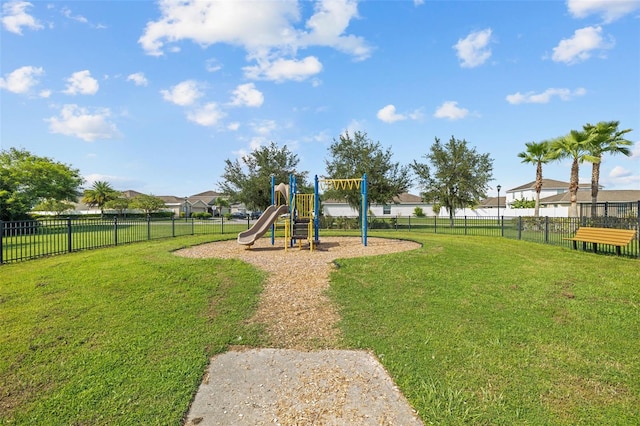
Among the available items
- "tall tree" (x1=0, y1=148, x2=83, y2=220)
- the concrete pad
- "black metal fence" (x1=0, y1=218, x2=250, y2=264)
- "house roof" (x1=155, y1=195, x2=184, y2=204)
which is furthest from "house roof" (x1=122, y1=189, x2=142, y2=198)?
the concrete pad

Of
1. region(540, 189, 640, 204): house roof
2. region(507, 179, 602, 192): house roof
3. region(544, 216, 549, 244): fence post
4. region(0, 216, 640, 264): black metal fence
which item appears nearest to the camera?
region(0, 216, 640, 264): black metal fence

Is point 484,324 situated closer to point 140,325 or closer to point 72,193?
point 140,325

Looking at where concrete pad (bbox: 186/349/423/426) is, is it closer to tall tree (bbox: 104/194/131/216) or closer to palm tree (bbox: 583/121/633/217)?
palm tree (bbox: 583/121/633/217)

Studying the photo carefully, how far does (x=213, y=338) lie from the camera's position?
4594mm

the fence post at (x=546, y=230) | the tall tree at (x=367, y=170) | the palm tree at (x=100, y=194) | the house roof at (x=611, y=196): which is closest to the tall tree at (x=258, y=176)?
the tall tree at (x=367, y=170)

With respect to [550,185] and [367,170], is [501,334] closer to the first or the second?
[367,170]

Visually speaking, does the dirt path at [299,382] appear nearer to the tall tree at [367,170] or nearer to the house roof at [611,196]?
the tall tree at [367,170]

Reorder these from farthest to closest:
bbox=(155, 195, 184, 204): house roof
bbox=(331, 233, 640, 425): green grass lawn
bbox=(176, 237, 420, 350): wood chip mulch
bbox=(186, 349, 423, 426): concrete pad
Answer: bbox=(155, 195, 184, 204): house roof, bbox=(176, 237, 420, 350): wood chip mulch, bbox=(331, 233, 640, 425): green grass lawn, bbox=(186, 349, 423, 426): concrete pad

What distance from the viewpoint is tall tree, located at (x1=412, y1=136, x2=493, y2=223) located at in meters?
27.0

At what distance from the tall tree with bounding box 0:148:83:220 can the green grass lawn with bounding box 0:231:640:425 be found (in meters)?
19.7

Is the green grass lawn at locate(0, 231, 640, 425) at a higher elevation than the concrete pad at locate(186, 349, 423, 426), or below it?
higher

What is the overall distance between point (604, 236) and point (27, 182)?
38.3m

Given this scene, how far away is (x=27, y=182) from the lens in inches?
1163

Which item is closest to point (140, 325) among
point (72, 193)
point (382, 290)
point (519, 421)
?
point (382, 290)
